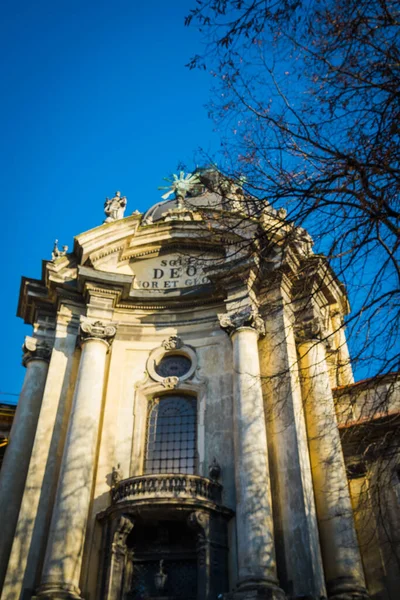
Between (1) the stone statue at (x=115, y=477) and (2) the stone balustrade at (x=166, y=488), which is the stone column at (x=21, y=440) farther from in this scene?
(2) the stone balustrade at (x=166, y=488)

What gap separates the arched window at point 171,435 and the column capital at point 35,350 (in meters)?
3.56

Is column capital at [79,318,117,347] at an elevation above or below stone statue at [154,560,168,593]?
above

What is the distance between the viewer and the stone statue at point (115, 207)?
823 inches

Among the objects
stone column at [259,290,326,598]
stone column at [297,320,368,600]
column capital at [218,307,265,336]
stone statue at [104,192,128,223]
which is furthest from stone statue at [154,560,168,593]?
stone statue at [104,192,128,223]

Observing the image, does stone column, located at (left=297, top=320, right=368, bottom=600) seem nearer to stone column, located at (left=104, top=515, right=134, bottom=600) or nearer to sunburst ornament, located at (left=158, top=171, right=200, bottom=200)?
stone column, located at (left=104, top=515, right=134, bottom=600)

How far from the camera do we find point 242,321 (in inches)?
640

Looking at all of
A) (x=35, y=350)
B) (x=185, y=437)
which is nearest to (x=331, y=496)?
(x=185, y=437)

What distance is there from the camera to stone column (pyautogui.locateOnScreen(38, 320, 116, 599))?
13.0 metres

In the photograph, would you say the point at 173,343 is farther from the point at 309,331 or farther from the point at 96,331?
the point at 309,331

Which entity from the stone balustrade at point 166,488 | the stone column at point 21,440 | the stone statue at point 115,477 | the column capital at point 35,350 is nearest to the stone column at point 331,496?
the stone balustrade at point 166,488

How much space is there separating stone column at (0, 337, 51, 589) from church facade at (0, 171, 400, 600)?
1.8 inches

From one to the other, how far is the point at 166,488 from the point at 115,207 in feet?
36.3

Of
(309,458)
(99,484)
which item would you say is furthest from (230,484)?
(99,484)

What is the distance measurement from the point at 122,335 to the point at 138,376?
5.13ft
